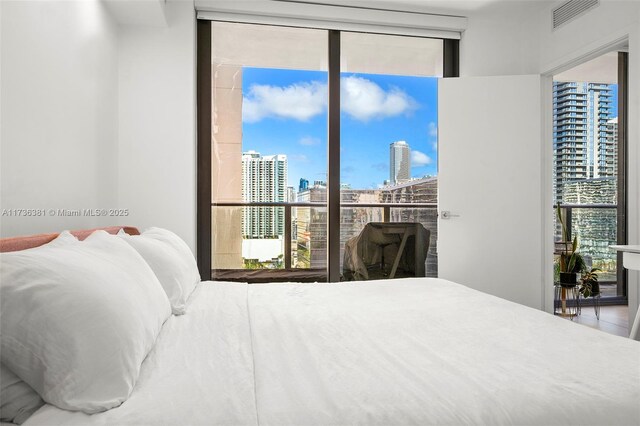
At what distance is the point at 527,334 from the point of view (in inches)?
53.9

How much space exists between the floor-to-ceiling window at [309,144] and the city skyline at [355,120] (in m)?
0.01

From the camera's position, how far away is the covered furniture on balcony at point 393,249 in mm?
4094

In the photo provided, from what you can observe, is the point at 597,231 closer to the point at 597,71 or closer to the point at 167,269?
the point at 597,71

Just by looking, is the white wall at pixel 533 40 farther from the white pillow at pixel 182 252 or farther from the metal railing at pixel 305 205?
the white pillow at pixel 182 252

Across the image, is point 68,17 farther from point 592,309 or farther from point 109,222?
point 592,309

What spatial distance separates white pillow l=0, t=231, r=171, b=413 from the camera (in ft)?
2.76

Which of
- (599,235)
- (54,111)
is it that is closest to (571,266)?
(599,235)

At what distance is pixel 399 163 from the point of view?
503cm

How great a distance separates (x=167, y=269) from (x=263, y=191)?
2.88m

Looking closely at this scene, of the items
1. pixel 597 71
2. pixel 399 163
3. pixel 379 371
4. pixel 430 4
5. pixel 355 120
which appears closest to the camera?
pixel 379 371

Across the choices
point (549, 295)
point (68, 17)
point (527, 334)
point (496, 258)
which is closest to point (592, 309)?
point (549, 295)

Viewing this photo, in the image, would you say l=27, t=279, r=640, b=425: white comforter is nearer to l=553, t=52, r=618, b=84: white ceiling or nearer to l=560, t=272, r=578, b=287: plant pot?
l=560, t=272, r=578, b=287: plant pot

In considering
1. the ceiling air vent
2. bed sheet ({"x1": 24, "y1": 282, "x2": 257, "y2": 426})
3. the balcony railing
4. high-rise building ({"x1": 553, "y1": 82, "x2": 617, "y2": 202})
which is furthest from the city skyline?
bed sheet ({"x1": 24, "y1": 282, "x2": 257, "y2": 426})

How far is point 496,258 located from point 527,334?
8.28 feet
